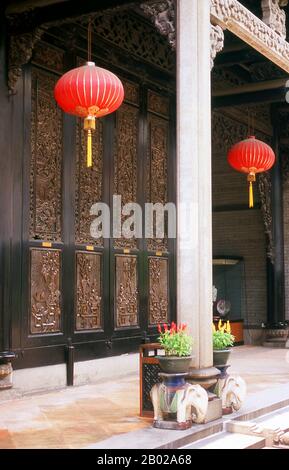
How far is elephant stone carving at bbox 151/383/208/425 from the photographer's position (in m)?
4.80

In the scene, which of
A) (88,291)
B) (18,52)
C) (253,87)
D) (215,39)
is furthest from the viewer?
(253,87)

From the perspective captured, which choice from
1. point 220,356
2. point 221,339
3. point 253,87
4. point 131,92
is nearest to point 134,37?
point 131,92

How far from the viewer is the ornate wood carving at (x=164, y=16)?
553 cm

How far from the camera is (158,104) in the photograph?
8.82m

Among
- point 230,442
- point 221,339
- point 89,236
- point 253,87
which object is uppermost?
point 253,87

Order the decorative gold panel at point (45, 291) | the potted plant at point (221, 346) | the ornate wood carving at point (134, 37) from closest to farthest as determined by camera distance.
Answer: the potted plant at point (221, 346) → the decorative gold panel at point (45, 291) → the ornate wood carving at point (134, 37)

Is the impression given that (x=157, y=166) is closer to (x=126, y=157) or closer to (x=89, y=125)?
(x=126, y=157)

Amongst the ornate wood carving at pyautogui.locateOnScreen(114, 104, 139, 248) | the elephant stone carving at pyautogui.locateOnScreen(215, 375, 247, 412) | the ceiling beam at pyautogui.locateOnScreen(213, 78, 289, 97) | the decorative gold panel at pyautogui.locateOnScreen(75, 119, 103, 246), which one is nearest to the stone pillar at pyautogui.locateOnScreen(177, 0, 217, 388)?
the elephant stone carving at pyautogui.locateOnScreen(215, 375, 247, 412)

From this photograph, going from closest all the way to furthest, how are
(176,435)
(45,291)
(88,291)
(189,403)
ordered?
(176,435) < (189,403) < (45,291) < (88,291)

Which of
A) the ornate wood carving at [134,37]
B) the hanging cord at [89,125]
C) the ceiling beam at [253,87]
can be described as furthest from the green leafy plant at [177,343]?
the ceiling beam at [253,87]

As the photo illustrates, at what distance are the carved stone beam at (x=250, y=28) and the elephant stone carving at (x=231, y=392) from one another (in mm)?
2860

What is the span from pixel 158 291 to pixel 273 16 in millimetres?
3409

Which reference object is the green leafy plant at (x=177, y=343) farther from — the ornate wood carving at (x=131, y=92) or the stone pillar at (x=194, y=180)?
the ornate wood carving at (x=131, y=92)

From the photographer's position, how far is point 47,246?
6.80m
